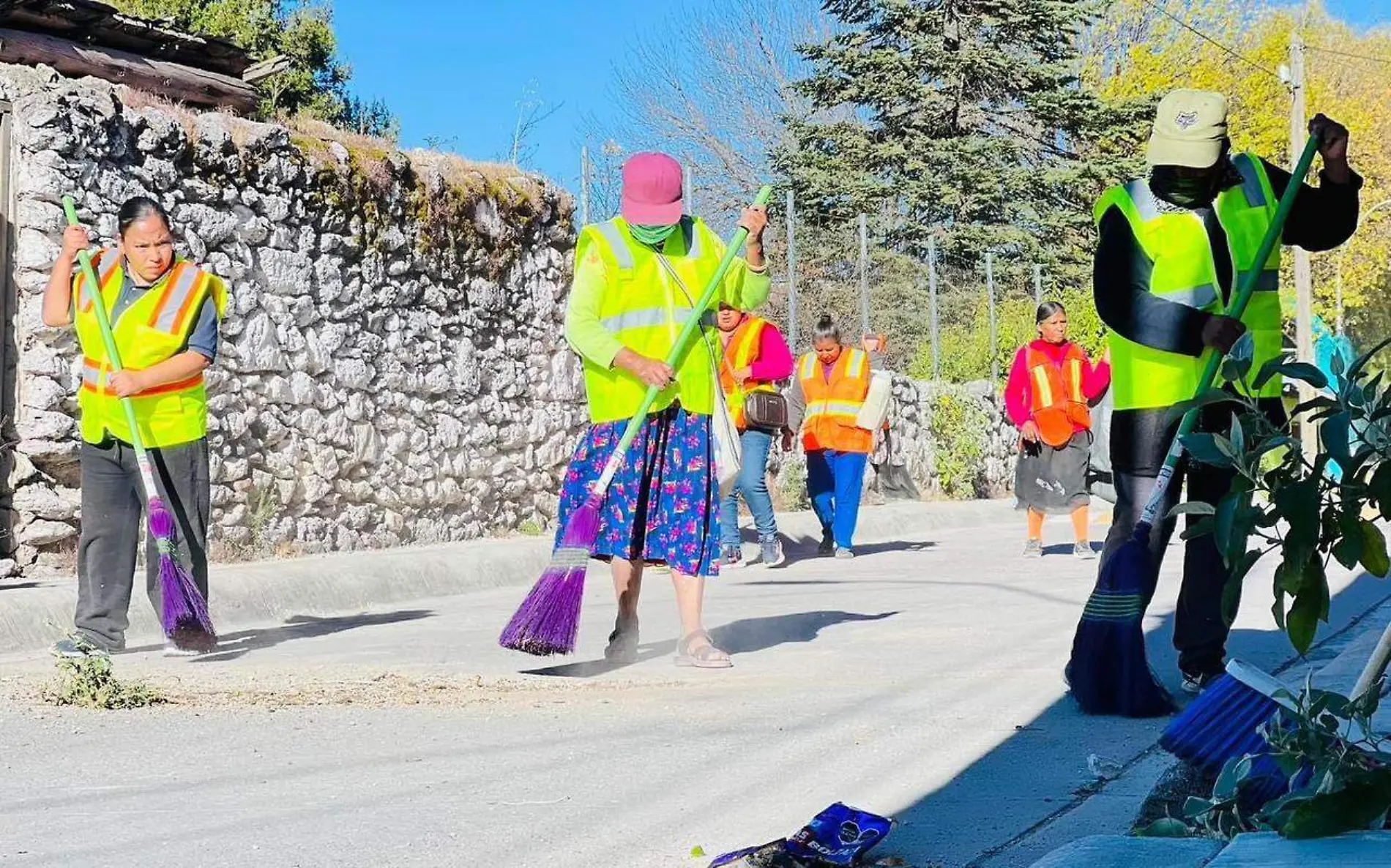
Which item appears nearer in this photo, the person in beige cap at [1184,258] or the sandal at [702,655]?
the person in beige cap at [1184,258]

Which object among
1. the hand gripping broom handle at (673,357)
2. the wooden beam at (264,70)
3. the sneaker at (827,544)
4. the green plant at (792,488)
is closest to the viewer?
the hand gripping broom handle at (673,357)

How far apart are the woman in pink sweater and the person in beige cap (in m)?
6.65

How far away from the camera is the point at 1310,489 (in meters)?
2.86

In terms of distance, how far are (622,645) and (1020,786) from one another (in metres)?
2.75

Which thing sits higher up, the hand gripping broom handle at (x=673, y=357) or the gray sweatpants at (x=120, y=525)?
the hand gripping broom handle at (x=673, y=357)

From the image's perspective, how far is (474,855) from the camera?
384 centimetres

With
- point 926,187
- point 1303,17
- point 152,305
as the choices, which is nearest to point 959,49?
point 926,187

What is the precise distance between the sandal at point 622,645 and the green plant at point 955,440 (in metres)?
15.5

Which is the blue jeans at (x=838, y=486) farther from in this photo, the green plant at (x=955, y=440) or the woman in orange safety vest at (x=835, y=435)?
the green plant at (x=955, y=440)

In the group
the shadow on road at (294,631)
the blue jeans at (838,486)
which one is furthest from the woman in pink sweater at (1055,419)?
the shadow on road at (294,631)

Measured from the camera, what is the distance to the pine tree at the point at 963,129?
33.2 metres

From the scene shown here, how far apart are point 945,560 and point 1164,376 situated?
23.7ft

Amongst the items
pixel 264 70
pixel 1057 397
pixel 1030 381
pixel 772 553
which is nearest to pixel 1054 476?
pixel 1057 397

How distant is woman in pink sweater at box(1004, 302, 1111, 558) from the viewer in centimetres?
1235
